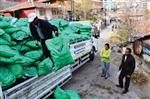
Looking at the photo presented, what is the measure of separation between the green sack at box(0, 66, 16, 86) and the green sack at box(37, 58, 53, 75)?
3.26 ft

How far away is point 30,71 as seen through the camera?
6.76 meters

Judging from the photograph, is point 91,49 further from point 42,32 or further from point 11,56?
point 11,56

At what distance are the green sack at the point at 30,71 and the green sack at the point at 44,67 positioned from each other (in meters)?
0.14

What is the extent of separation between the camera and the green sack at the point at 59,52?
7652 mm

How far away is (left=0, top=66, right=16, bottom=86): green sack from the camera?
5.84 metres

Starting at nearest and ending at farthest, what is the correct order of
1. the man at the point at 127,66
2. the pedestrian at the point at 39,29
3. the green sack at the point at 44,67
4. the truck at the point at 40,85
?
the truck at the point at 40,85 < the green sack at the point at 44,67 < the pedestrian at the point at 39,29 < the man at the point at 127,66

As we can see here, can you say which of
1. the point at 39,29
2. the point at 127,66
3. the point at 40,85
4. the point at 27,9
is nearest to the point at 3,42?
the point at 39,29

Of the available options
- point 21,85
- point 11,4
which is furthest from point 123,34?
point 21,85

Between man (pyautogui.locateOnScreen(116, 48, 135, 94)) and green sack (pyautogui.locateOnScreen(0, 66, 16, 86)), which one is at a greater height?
green sack (pyautogui.locateOnScreen(0, 66, 16, 86))

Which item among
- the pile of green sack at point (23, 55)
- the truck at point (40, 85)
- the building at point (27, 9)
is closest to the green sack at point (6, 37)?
the pile of green sack at point (23, 55)

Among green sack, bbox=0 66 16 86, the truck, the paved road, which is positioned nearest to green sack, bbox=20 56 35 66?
the truck

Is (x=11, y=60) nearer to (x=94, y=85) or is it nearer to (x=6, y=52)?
(x=6, y=52)

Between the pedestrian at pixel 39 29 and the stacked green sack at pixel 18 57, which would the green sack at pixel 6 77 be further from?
the pedestrian at pixel 39 29

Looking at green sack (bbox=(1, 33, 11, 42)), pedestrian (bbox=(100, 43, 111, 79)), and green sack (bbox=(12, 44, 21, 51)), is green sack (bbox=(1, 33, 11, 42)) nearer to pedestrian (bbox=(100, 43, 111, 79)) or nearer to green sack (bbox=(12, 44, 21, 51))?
green sack (bbox=(12, 44, 21, 51))
